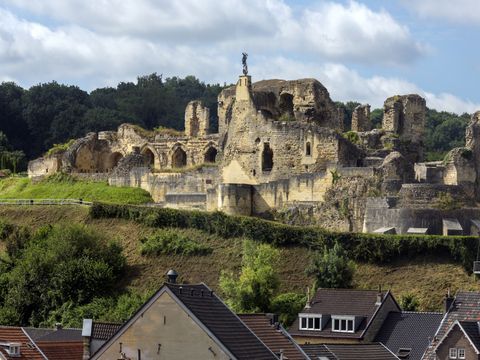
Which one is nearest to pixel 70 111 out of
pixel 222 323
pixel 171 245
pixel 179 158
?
pixel 179 158

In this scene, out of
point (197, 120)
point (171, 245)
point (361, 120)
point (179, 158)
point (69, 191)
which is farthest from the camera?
point (197, 120)

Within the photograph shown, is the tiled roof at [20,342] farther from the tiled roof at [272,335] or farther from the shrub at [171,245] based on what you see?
the shrub at [171,245]

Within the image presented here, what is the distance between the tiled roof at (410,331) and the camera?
51.8m

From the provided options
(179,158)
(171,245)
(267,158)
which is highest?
(179,158)

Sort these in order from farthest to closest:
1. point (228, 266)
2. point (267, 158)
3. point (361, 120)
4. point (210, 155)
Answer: point (210, 155) → point (361, 120) → point (267, 158) → point (228, 266)

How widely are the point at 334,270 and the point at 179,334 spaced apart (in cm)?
2622

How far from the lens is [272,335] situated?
43188mm

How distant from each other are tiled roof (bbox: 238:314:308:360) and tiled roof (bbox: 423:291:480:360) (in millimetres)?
5508

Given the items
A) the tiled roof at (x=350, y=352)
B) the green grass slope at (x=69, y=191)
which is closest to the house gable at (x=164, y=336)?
the tiled roof at (x=350, y=352)

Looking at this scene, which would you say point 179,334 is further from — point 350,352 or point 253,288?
point 253,288

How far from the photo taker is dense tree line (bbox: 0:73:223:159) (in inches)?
4978

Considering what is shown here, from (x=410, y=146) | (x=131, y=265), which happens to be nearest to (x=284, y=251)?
(x=131, y=265)

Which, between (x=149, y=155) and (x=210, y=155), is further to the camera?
(x=149, y=155)

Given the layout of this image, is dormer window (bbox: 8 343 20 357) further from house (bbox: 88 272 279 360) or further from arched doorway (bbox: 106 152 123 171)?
arched doorway (bbox: 106 152 123 171)
